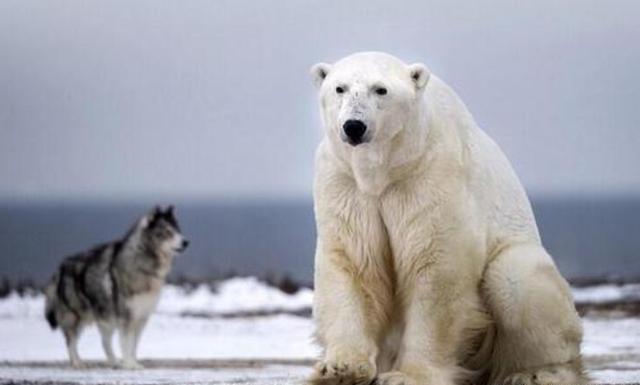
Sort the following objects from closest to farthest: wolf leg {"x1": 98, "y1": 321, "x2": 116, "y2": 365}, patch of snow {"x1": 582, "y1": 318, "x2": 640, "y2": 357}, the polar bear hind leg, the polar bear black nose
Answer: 1. the polar bear black nose
2. the polar bear hind leg
3. patch of snow {"x1": 582, "y1": 318, "x2": 640, "y2": 357}
4. wolf leg {"x1": 98, "y1": 321, "x2": 116, "y2": 365}

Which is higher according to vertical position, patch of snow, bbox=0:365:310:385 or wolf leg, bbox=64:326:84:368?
patch of snow, bbox=0:365:310:385

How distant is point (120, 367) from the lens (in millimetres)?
13984

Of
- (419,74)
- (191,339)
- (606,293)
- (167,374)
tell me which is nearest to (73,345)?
(191,339)

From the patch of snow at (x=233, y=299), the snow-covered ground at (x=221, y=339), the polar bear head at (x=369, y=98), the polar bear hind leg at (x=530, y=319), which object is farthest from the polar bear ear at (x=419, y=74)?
the patch of snow at (x=233, y=299)

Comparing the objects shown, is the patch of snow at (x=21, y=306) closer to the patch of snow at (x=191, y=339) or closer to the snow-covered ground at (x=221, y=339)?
the snow-covered ground at (x=221, y=339)

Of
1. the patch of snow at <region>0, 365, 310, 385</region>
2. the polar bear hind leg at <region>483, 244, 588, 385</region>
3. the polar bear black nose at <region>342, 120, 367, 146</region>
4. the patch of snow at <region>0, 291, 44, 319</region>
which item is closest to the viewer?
the polar bear black nose at <region>342, 120, 367, 146</region>

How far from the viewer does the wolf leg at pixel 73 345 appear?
1452 centimetres

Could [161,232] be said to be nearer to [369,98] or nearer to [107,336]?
[107,336]

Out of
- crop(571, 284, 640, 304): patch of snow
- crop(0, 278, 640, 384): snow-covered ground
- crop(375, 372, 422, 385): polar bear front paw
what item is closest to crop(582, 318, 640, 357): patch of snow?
crop(0, 278, 640, 384): snow-covered ground

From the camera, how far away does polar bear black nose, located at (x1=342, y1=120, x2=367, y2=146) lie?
5449 mm

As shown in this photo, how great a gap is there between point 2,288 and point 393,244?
15992 millimetres

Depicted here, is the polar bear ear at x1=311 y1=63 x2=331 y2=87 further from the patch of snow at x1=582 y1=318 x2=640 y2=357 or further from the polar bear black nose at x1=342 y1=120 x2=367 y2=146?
the patch of snow at x1=582 y1=318 x2=640 y2=357

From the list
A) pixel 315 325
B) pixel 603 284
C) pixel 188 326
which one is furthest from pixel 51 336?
pixel 315 325

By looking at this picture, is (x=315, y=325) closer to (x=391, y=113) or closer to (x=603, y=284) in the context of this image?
(x=391, y=113)
